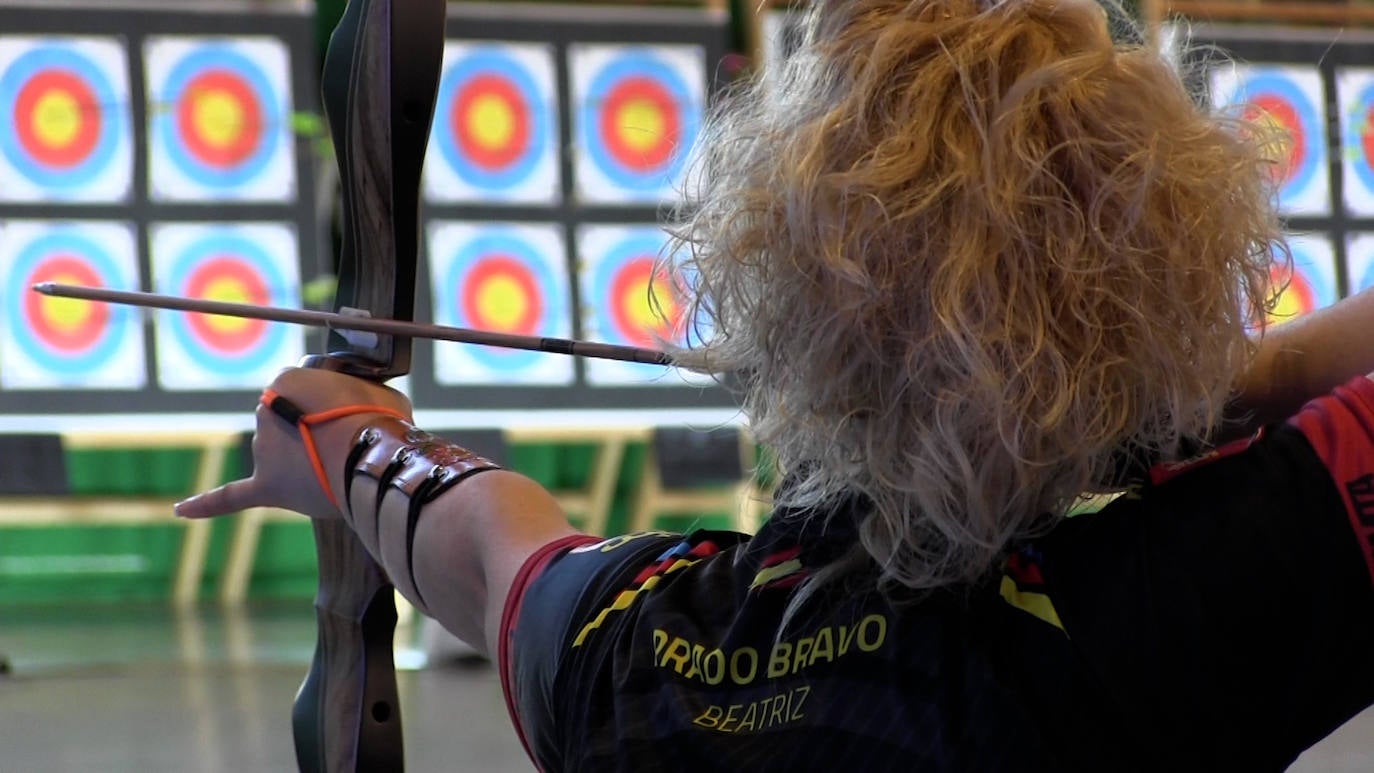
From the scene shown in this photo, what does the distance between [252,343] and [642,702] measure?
287 cm

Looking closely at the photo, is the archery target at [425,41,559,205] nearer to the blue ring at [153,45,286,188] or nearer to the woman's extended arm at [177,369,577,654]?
the blue ring at [153,45,286,188]

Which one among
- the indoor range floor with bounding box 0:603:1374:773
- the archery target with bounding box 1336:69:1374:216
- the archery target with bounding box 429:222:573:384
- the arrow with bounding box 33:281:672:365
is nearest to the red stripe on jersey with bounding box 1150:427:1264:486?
the arrow with bounding box 33:281:672:365

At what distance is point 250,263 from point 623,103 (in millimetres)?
929

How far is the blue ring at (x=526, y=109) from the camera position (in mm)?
3494

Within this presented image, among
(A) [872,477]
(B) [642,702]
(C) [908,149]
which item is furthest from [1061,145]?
(B) [642,702]

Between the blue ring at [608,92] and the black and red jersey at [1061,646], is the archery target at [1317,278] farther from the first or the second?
the black and red jersey at [1061,646]

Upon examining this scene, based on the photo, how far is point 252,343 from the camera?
3369mm

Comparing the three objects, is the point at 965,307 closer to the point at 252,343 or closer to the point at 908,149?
the point at 908,149

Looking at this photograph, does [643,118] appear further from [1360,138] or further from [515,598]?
[515,598]

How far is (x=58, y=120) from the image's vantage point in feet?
10.7

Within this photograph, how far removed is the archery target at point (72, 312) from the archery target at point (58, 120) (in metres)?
0.08

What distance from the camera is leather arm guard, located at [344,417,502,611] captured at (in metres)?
0.85

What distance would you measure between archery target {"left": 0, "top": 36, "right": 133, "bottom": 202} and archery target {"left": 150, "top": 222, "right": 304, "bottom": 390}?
0.57ft

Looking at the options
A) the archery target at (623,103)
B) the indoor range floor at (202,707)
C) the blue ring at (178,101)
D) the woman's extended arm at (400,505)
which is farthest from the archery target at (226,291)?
the woman's extended arm at (400,505)
